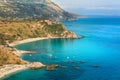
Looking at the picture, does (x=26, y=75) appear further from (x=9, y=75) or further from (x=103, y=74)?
(x=103, y=74)

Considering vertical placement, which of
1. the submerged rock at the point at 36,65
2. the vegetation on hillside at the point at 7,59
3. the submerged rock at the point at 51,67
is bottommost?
the submerged rock at the point at 51,67

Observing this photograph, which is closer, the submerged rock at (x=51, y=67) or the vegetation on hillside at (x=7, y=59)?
the submerged rock at (x=51, y=67)

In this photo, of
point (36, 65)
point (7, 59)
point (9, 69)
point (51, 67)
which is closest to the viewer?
point (9, 69)

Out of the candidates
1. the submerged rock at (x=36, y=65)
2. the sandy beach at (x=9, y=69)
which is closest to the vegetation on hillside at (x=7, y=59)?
the submerged rock at (x=36, y=65)

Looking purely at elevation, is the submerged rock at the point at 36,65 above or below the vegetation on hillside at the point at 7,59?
below

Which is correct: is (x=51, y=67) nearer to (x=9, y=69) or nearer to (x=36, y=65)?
(x=36, y=65)

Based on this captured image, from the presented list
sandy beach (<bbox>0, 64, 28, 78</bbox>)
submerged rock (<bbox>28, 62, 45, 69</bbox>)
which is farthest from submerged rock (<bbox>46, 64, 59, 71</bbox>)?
sandy beach (<bbox>0, 64, 28, 78</bbox>)

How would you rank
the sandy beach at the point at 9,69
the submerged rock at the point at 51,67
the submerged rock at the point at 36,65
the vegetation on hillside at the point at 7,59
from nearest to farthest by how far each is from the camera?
the sandy beach at the point at 9,69, the submerged rock at the point at 51,67, the submerged rock at the point at 36,65, the vegetation on hillside at the point at 7,59

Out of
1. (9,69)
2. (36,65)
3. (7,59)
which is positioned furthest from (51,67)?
(7,59)

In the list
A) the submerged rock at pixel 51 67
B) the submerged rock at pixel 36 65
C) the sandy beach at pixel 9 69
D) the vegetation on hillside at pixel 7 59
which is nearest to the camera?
the sandy beach at pixel 9 69

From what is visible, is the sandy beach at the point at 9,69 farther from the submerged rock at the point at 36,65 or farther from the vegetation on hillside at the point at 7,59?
the vegetation on hillside at the point at 7,59

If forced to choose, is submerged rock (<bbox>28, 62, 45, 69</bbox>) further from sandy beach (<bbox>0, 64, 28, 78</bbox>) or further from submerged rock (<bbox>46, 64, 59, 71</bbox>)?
submerged rock (<bbox>46, 64, 59, 71</bbox>)

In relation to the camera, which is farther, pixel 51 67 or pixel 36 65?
pixel 36 65
